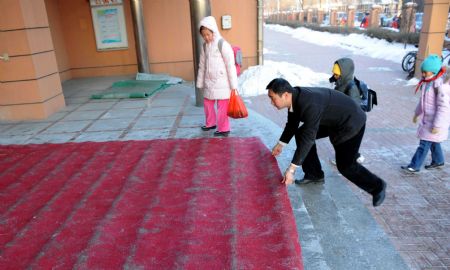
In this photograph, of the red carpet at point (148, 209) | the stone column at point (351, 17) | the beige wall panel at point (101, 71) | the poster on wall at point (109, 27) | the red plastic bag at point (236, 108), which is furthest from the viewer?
the stone column at point (351, 17)

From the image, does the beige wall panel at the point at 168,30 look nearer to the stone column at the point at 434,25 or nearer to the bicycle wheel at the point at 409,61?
the stone column at the point at 434,25

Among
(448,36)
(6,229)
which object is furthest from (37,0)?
(448,36)

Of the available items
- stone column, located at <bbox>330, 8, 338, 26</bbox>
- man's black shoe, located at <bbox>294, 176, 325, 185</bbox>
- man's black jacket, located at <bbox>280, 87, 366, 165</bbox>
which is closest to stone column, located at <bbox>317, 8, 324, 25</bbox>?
stone column, located at <bbox>330, 8, 338, 26</bbox>

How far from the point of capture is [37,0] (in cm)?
636

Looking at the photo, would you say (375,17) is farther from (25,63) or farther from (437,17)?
(25,63)

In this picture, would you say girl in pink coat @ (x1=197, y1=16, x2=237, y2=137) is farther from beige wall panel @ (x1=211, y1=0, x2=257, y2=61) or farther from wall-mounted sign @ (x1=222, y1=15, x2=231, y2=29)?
beige wall panel @ (x1=211, y1=0, x2=257, y2=61)

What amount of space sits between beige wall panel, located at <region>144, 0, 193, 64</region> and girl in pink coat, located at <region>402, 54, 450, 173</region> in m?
7.33

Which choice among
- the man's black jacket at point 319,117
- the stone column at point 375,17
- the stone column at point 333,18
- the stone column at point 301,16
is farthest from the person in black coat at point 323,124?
the stone column at point 301,16

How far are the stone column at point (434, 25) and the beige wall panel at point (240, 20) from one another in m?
4.51

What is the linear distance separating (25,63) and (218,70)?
355 centimetres

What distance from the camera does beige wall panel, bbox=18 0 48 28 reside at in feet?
19.6

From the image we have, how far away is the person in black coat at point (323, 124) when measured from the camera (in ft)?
9.91

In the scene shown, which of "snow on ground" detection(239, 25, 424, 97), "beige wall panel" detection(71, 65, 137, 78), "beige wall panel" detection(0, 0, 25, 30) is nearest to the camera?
"beige wall panel" detection(0, 0, 25, 30)

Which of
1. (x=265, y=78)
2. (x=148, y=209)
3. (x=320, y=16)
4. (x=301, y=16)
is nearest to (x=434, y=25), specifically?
(x=265, y=78)
